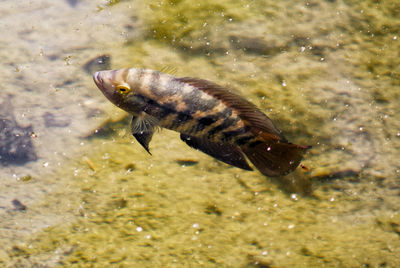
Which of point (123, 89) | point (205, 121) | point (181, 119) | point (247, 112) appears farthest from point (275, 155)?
point (123, 89)

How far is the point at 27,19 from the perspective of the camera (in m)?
4.12

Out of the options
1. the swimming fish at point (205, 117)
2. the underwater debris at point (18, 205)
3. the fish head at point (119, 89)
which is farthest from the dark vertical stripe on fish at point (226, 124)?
the underwater debris at point (18, 205)

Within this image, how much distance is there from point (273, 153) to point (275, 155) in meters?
0.02

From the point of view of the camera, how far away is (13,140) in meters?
3.60

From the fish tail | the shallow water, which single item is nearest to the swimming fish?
the fish tail

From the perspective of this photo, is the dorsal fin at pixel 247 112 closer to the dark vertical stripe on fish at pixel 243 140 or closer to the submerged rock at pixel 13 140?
the dark vertical stripe on fish at pixel 243 140

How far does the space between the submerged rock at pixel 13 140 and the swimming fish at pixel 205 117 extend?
4.13 feet

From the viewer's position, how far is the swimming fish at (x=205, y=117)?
2641 mm

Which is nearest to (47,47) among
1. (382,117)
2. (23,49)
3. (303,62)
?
(23,49)

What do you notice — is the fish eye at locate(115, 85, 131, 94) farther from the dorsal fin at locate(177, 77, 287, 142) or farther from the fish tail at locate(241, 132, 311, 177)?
the fish tail at locate(241, 132, 311, 177)

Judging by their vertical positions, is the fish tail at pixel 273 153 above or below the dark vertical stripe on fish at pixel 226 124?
below

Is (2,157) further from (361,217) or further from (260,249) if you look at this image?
(361,217)

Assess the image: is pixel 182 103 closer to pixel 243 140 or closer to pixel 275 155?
pixel 243 140

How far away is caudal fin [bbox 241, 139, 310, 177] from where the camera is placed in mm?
2643
